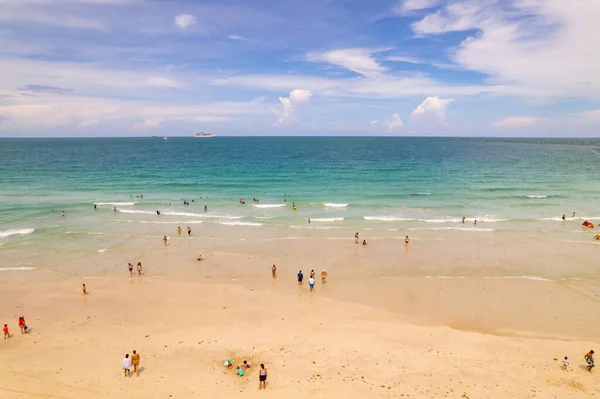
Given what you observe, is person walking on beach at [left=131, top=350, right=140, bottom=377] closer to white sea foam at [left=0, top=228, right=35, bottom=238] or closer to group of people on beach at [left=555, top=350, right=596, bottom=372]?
group of people on beach at [left=555, top=350, right=596, bottom=372]

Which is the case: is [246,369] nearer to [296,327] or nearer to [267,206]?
[296,327]

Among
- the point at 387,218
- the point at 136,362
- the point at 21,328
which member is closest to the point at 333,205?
the point at 387,218

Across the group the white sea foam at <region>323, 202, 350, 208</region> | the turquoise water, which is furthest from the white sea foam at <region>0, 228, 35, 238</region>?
the white sea foam at <region>323, 202, 350, 208</region>

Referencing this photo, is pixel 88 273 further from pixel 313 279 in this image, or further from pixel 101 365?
pixel 313 279

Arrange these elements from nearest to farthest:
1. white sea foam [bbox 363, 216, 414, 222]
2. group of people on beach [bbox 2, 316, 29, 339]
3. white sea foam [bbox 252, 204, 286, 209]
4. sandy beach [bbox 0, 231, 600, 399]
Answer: sandy beach [bbox 0, 231, 600, 399], group of people on beach [bbox 2, 316, 29, 339], white sea foam [bbox 363, 216, 414, 222], white sea foam [bbox 252, 204, 286, 209]

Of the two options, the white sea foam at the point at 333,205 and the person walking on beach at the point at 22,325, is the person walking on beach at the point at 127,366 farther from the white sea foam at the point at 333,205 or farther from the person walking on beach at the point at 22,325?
the white sea foam at the point at 333,205

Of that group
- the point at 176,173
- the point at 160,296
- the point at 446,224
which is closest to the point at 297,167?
the point at 176,173

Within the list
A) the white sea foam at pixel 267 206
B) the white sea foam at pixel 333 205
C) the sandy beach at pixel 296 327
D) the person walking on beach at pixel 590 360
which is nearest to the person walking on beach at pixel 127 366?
the sandy beach at pixel 296 327
